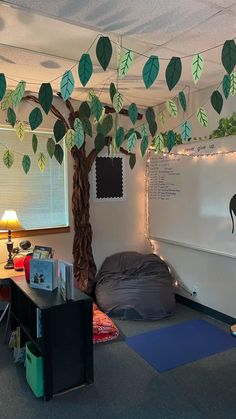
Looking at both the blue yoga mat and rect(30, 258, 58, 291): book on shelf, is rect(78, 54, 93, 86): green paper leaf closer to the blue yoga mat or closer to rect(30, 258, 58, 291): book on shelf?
→ rect(30, 258, 58, 291): book on shelf

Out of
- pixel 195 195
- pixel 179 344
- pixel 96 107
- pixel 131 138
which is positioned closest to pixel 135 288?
pixel 179 344

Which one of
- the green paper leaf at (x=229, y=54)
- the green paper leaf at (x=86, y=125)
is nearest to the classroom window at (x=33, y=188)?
the green paper leaf at (x=86, y=125)

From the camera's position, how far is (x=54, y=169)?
363cm

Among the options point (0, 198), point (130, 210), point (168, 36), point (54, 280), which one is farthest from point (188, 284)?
point (168, 36)

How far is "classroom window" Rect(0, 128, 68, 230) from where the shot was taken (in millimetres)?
3352

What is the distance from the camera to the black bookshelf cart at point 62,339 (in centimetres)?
204

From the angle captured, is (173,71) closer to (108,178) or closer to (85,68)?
(85,68)

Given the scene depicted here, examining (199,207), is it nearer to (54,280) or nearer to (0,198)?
(54,280)

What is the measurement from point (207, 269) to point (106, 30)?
8.36 feet

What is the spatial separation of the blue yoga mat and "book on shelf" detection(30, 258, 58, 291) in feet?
3.42

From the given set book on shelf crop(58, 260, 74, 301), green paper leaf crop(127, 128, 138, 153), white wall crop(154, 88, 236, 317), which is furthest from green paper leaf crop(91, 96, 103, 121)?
white wall crop(154, 88, 236, 317)

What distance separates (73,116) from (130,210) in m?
1.43

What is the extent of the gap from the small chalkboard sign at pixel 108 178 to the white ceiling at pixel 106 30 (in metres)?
1.24

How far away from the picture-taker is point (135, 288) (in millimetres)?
3451
